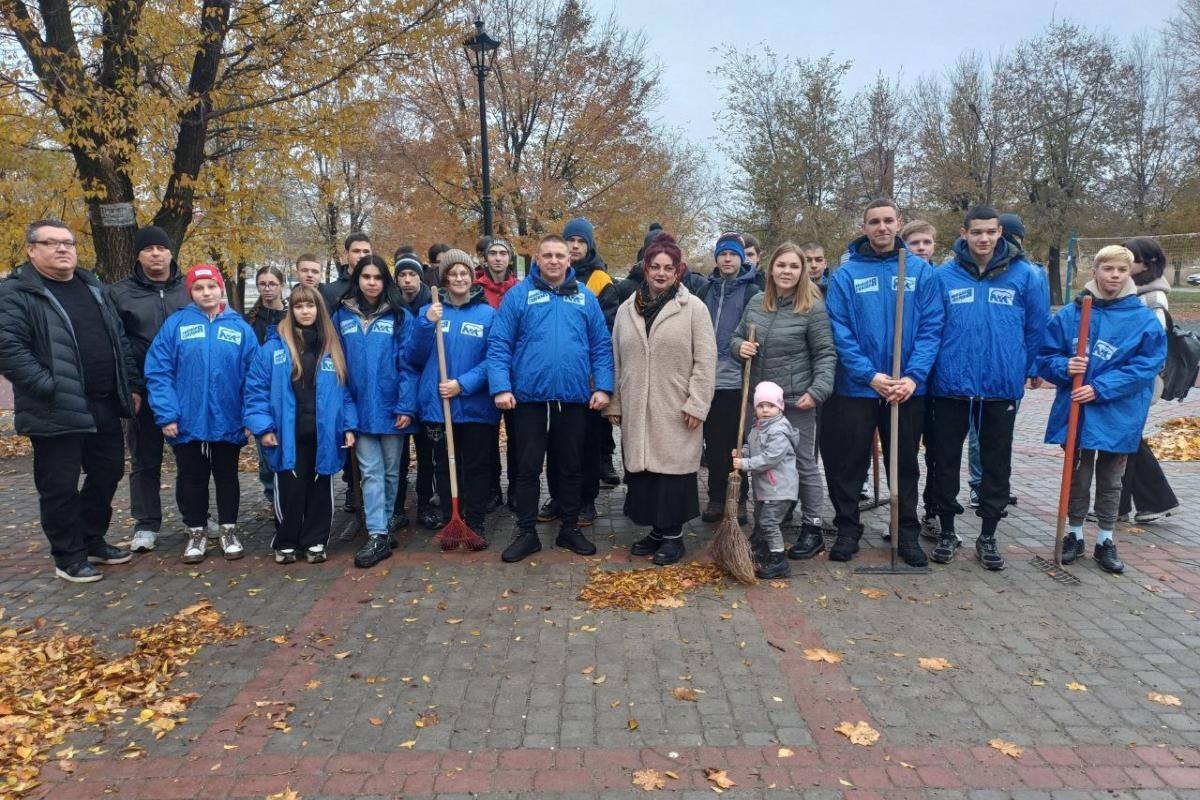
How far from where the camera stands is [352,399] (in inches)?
217

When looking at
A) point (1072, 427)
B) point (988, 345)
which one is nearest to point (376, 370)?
point (988, 345)

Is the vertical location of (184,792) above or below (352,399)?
below

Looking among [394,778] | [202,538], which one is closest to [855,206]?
[202,538]

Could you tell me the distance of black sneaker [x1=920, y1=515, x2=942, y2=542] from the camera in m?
5.80

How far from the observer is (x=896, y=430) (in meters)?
5.03

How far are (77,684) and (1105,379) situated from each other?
6.04m

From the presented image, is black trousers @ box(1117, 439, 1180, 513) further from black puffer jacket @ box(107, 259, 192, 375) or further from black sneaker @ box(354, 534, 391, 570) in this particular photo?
black puffer jacket @ box(107, 259, 192, 375)

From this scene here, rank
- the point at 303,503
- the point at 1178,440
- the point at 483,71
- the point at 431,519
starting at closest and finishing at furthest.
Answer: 1. the point at 303,503
2. the point at 431,519
3. the point at 1178,440
4. the point at 483,71

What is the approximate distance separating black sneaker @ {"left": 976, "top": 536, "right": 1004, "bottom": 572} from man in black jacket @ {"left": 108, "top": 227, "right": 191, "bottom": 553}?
228 inches

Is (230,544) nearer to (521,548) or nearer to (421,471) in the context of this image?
(421,471)

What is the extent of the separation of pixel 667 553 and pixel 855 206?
21.6 m

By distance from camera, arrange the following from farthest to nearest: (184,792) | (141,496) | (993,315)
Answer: (141,496) → (993,315) → (184,792)

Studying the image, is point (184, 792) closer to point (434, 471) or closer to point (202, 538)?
point (202, 538)

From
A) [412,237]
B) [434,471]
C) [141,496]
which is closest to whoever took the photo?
[141,496]
